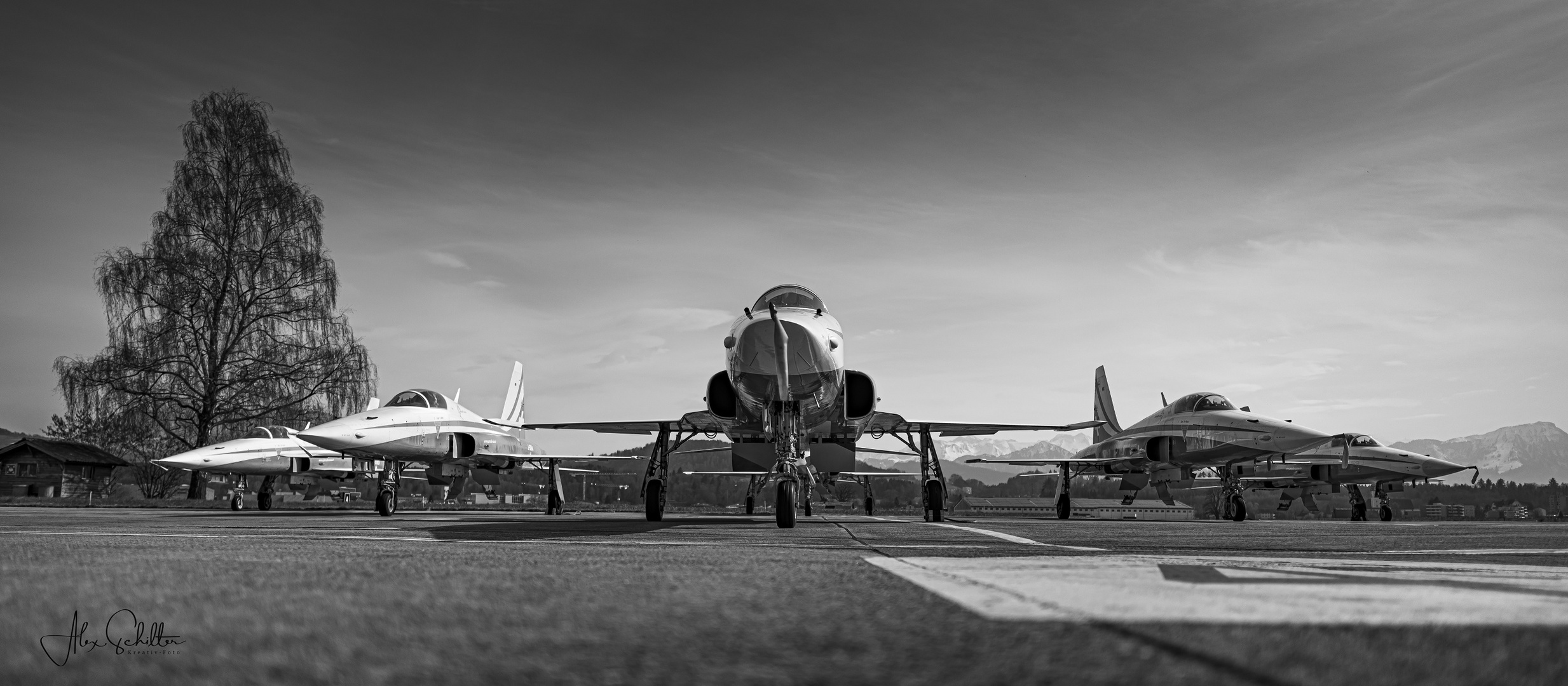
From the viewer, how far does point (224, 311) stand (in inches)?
1220

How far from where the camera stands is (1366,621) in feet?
A: 4.44

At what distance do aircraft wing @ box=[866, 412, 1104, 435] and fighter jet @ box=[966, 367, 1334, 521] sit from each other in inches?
172

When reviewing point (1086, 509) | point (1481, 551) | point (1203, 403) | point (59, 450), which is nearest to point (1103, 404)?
point (1203, 403)

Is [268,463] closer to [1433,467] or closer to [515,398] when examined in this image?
[515,398]

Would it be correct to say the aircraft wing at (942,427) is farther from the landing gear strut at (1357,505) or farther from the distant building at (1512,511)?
the distant building at (1512,511)

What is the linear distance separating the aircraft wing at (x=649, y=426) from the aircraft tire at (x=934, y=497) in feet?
13.2

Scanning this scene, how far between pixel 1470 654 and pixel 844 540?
428 centimetres

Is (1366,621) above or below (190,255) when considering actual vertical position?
below

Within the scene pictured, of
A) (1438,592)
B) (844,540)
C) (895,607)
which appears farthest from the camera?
(844,540)

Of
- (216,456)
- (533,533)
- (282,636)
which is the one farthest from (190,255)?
(282,636)

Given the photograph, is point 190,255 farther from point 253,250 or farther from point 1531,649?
point 1531,649

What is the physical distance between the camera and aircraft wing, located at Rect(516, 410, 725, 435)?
11734 millimetres

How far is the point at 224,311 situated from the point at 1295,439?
31957 millimetres

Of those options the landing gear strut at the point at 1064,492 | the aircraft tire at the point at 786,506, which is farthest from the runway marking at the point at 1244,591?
the landing gear strut at the point at 1064,492
